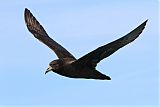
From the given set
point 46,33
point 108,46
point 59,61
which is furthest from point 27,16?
point 108,46

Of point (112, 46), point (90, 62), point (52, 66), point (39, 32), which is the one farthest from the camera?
point (39, 32)

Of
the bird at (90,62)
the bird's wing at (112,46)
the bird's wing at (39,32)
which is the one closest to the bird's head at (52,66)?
the bird at (90,62)

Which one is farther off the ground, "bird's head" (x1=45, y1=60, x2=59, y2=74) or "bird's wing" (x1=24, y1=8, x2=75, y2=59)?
"bird's wing" (x1=24, y1=8, x2=75, y2=59)

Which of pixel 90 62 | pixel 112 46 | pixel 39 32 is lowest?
pixel 90 62

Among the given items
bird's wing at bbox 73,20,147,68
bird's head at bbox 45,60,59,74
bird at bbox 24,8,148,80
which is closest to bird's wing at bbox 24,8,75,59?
bird at bbox 24,8,148,80

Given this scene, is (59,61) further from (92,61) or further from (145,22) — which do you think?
(145,22)

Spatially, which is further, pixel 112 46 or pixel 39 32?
pixel 39 32

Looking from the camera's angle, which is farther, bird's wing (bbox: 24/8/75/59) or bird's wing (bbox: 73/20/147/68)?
bird's wing (bbox: 24/8/75/59)

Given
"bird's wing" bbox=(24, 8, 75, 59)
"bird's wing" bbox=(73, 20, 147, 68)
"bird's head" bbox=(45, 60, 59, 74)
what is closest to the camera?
"bird's wing" bbox=(73, 20, 147, 68)

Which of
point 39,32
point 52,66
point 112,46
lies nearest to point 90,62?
point 112,46

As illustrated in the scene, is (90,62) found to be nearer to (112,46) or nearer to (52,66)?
(112,46)

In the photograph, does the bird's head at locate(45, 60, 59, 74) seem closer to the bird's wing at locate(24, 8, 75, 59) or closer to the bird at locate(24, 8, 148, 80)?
the bird at locate(24, 8, 148, 80)

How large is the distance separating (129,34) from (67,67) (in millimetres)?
1937

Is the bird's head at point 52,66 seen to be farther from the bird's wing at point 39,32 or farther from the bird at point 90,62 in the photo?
the bird's wing at point 39,32
